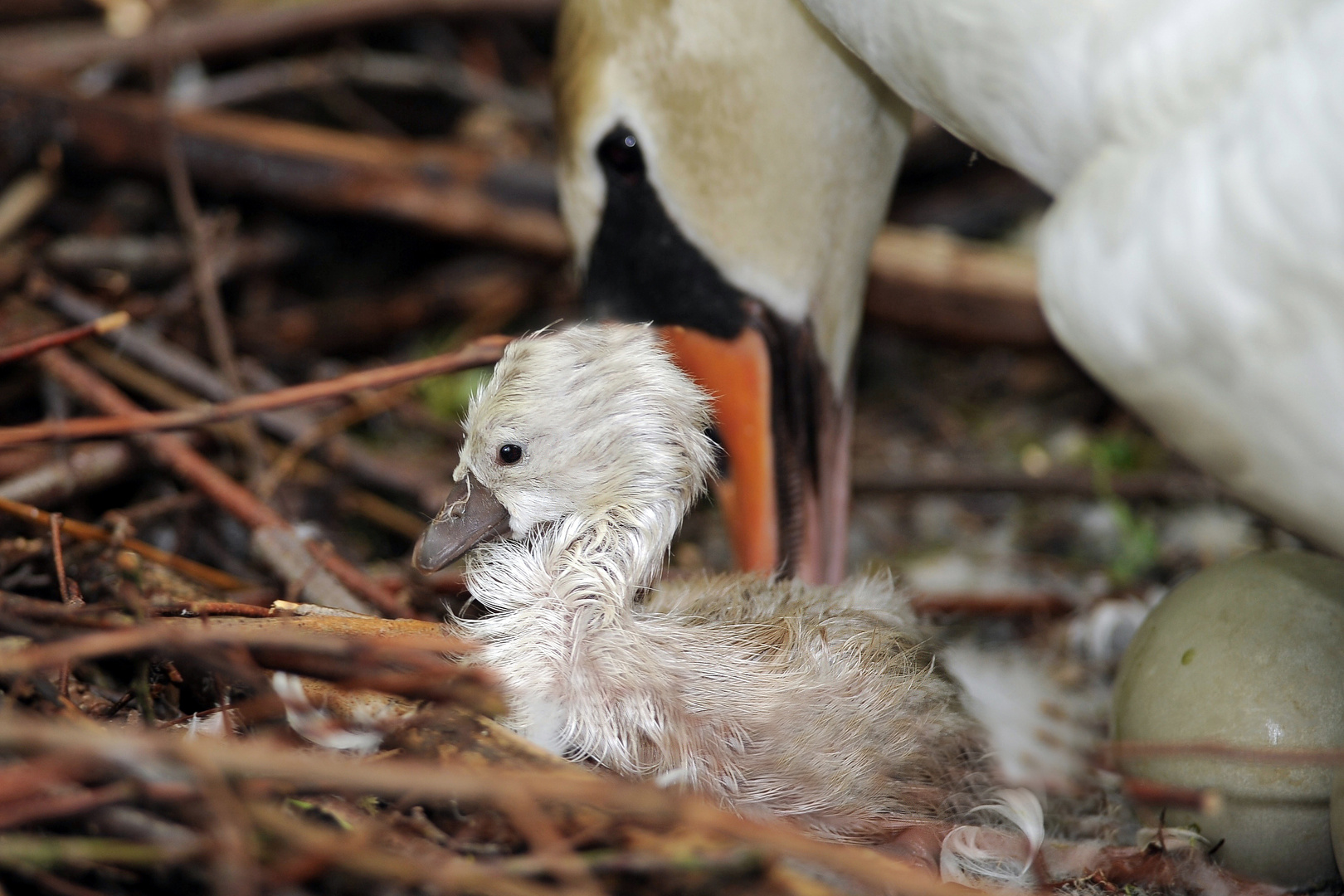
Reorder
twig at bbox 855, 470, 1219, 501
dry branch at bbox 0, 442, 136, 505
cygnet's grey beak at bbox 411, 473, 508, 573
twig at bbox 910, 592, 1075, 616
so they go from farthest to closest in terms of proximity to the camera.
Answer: twig at bbox 855, 470, 1219, 501
twig at bbox 910, 592, 1075, 616
dry branch at bbox 0, 442, 136, 505
cygnet's grey beak at bbox 411, 473, 508, 573

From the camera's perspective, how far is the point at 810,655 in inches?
55.8

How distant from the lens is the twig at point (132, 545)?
151cm

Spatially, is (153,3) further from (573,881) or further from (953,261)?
(573,881)

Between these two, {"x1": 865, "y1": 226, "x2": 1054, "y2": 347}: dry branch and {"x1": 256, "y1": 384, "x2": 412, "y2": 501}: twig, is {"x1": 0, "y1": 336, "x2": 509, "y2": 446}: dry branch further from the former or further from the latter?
{"x1": 865, "y1": 226, "x2": 1054, "y2": 347}: dry branch

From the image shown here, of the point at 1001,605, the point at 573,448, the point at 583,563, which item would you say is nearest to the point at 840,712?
the point at 583,563

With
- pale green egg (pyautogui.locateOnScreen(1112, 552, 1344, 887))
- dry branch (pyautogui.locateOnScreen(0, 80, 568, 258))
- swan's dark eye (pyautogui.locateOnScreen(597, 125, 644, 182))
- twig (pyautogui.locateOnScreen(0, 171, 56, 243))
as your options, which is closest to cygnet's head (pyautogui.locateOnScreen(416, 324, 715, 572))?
swan's dark eye (pyautogui.locateOnScreen(597, 125, 644, 182))

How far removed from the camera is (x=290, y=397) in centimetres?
166

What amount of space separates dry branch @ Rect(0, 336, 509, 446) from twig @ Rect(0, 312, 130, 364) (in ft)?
0.34

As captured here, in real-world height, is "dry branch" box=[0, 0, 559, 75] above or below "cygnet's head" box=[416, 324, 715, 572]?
above

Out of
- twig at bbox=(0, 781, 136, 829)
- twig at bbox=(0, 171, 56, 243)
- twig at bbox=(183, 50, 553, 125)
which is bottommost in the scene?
twig at bbox=(0, 781, 136, 829)

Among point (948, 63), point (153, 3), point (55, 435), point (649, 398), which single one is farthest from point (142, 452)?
point (948, 63)

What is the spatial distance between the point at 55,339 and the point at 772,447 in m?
1.01

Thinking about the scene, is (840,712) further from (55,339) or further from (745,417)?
(55,339)

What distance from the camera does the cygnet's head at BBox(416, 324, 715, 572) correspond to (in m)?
1.48
